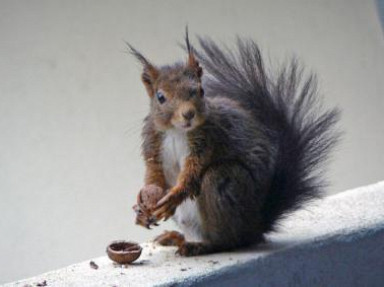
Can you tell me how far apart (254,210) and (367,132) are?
6.47 ft

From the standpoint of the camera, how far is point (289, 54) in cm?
345

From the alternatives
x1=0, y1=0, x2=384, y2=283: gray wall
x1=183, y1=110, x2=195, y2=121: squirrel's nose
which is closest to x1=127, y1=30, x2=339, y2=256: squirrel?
x1=183, y1=110, x2=195, y2=121: squirrel's nose

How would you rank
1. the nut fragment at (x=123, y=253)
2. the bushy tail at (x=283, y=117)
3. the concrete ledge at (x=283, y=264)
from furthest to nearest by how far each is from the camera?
the bushy tail at (x=283, y=117) < the nut fragment at (x=123, y=253) < the concrete ledge at (x=283, y=264)

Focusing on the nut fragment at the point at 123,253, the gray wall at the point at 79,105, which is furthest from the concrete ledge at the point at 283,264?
the gray wall at the point at 79,105

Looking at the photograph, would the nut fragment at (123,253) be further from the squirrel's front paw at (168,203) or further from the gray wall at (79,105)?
the gray wall at (79,105)

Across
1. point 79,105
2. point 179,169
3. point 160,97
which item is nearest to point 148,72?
point 160,97

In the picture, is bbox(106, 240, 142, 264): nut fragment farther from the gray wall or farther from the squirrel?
the gray wall

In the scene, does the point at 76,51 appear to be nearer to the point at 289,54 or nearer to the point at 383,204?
the point at 289,54

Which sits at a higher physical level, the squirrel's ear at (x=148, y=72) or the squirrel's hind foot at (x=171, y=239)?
the squirrel's ear at (x=148, y=72)

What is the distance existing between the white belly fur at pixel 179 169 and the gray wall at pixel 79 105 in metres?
1.46

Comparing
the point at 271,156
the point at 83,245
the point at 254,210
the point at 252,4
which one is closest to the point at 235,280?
the point at 254,210

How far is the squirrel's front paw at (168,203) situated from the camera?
1.77 meters

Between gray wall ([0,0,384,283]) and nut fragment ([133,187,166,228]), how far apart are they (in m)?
1.55

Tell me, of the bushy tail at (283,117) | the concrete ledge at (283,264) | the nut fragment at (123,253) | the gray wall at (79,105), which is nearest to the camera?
the concrete ledge at (283,264)
